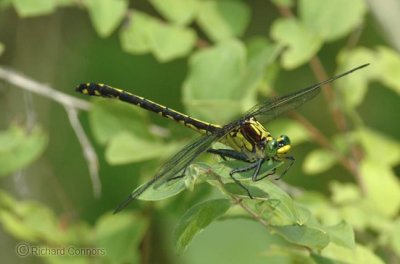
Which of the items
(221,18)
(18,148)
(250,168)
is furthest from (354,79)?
(18,148)

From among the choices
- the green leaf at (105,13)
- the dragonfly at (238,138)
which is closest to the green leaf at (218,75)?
the dragonfly at (238,138)

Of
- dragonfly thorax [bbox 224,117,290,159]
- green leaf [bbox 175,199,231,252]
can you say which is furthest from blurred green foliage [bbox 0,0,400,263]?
dragonfly thorax [bbox 224,117,290,159]

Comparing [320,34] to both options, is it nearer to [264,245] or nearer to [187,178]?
[264,245]

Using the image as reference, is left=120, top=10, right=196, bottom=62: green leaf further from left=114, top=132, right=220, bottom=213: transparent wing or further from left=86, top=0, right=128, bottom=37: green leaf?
left=114, top=132, right=220, bottom=213: transparent wing

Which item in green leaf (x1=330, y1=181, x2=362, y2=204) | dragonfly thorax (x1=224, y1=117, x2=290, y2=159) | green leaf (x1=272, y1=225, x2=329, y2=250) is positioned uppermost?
dragonfly thorax (x1=224, y1=117, x2=290, y2=159)

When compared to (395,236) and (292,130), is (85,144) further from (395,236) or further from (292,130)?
(395,236)

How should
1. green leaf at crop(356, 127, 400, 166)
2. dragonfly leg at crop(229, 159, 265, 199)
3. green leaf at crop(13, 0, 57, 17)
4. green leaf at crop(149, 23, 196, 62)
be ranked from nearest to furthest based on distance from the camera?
dragonfly leg at crop(229, 159, 265, 199)
green leaf at crop(13, 0, 57, 17)
green leaf at crop(149, 23, 196, 62)
green leaf at crop(356, 127, 400, 166)

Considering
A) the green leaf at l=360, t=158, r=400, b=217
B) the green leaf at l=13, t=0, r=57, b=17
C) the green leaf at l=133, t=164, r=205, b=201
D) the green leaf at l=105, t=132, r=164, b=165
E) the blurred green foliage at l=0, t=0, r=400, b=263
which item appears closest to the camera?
the green leaf at l=133, t=164, r=205, b=201

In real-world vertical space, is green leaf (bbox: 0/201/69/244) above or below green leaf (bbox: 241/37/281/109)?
below
